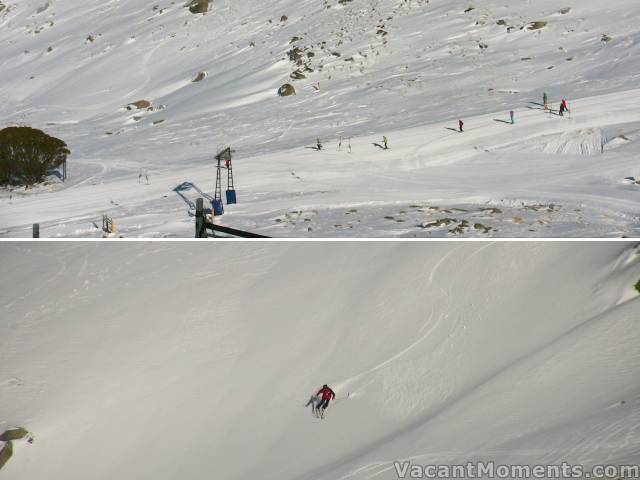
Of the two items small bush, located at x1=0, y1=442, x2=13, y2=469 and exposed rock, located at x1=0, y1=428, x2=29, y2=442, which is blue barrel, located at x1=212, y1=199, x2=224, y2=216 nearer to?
exposed rock, located at x1=0, y1=428, x2=29, y2=442

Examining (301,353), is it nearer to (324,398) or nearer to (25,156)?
A: (324,398)

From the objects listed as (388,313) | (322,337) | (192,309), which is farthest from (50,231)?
(388,313)

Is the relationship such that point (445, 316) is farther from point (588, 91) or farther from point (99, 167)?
point (99, 167)

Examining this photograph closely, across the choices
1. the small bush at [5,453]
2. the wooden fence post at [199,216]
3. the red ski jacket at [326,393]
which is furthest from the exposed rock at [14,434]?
the red ski jacket at [326,393]

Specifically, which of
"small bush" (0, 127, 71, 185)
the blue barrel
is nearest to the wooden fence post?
the blue barrel

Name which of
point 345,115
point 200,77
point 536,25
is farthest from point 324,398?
point 200,77

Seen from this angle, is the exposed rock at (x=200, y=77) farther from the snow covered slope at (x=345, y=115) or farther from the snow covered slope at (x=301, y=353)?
the snow covered slope at (x=301, y=353)
